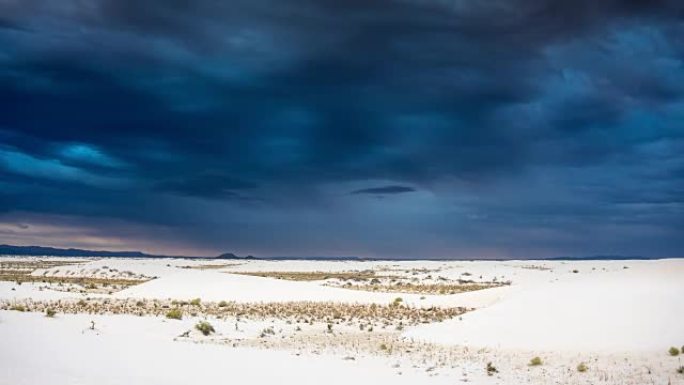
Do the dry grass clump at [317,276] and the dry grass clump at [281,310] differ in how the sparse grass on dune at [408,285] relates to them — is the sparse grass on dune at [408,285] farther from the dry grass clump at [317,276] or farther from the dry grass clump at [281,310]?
the dry grass clump at [281,310]

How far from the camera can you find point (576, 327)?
20.7 metres

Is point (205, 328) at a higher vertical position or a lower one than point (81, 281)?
higher

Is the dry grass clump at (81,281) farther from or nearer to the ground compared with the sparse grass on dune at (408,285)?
nearer to the ground

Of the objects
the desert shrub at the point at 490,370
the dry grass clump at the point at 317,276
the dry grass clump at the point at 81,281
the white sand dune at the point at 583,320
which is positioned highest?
the white sand dune at the point at 583,320

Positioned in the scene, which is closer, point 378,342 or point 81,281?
point 378,342

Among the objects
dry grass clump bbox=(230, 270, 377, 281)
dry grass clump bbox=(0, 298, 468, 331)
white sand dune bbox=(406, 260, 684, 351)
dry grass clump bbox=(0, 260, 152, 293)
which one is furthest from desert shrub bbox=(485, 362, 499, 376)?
dry grass clump bbox=(230, 270, 377, 281)

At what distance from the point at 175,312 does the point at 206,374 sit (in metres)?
13.7

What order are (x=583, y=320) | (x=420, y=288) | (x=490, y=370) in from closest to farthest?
(x=490, y=370)
(x=583, y=320)
(x=420, y=288)

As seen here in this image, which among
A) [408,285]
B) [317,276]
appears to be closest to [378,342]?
[408,285]

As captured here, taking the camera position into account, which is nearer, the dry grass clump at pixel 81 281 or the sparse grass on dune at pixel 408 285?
the dry grass clump at pixel 81 281

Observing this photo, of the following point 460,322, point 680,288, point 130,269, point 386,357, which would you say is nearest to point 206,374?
point 386,357

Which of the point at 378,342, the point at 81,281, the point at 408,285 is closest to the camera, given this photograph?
the point at 378,342

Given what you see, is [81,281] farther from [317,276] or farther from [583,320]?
[583,320]

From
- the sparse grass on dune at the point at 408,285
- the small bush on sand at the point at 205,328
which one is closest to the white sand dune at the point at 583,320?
the small bush on sand at the point at 205,328
